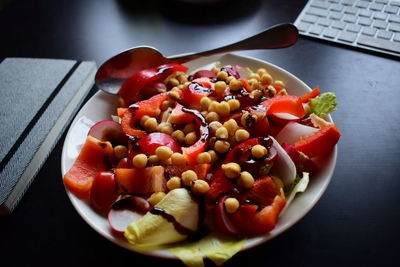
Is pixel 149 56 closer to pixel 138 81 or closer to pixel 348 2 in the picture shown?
pixel 138 81

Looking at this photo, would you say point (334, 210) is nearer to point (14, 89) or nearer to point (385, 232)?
point (385, 232)

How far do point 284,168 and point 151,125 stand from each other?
1.66ft

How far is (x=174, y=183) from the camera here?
1056 mm

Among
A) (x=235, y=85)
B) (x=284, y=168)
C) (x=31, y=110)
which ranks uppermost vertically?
(x=235, y=85)

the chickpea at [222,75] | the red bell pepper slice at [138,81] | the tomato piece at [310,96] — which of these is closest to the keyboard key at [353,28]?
the tomato piece at [310,96]

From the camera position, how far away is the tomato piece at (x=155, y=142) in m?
1.18

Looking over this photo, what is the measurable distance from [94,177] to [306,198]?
0.67 m

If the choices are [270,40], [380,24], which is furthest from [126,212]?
[380,24]

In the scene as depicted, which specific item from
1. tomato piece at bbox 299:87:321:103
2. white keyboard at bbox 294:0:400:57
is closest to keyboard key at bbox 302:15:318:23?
white keyboard at bbox 294:0:400:57

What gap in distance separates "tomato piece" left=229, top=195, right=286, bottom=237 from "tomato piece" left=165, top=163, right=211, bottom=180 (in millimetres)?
168

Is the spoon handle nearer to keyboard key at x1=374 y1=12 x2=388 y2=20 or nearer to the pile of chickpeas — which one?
the pile of chickpeas

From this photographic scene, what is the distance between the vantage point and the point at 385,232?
112 cm

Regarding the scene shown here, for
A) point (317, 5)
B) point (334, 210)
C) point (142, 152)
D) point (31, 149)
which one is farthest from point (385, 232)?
point (317, 5)

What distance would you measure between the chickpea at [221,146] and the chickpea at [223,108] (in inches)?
5.7
